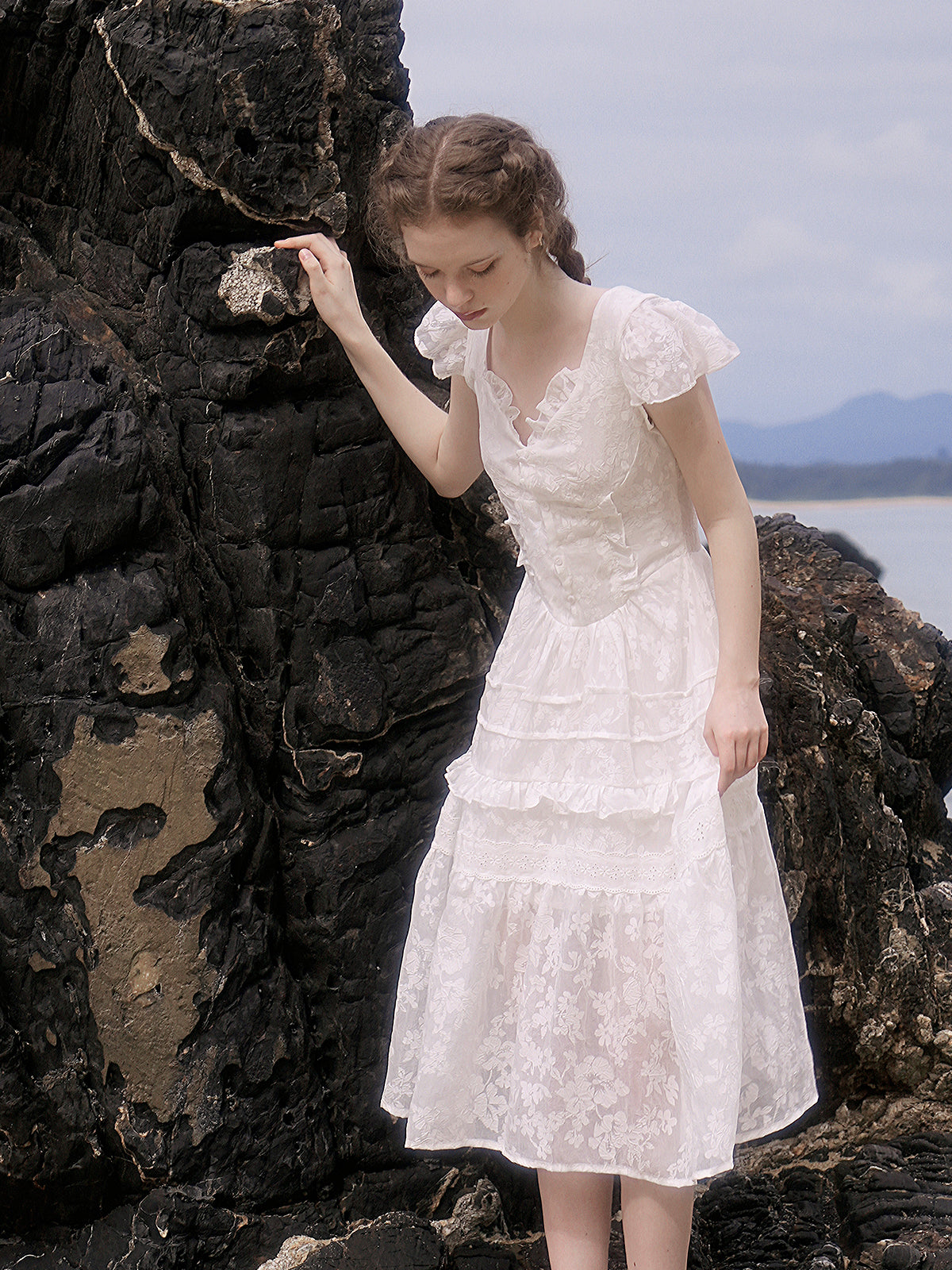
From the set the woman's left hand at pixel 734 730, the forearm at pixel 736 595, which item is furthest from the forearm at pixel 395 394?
the woman's left hand at pixel 734 730

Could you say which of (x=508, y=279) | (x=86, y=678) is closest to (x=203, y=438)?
(x=86, y=678)

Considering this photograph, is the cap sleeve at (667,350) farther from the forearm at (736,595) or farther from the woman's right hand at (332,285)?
the woman's right hand at (332,285)

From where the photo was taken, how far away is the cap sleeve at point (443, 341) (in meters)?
1.91

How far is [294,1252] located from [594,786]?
915 mm

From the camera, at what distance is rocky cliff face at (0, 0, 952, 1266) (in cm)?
188

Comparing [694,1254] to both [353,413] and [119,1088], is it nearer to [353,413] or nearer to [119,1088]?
[119,1088]

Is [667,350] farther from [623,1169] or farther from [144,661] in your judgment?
[623,1169]

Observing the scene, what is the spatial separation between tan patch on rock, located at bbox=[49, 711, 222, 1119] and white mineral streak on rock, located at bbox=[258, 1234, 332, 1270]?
Answer: 0.93ft

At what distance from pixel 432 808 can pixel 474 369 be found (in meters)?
0.74

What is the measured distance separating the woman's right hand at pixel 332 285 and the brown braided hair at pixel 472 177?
0.23m

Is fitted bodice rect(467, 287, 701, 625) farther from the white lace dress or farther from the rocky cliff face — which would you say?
the rocky cliff face

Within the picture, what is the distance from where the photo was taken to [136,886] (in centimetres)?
191

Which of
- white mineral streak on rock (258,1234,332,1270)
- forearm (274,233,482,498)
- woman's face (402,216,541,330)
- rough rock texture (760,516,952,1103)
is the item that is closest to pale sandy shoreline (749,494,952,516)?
rough rock texture (760,516,952,1103)

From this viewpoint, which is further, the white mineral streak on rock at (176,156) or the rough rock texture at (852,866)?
the rough rock texture at (852,866)
